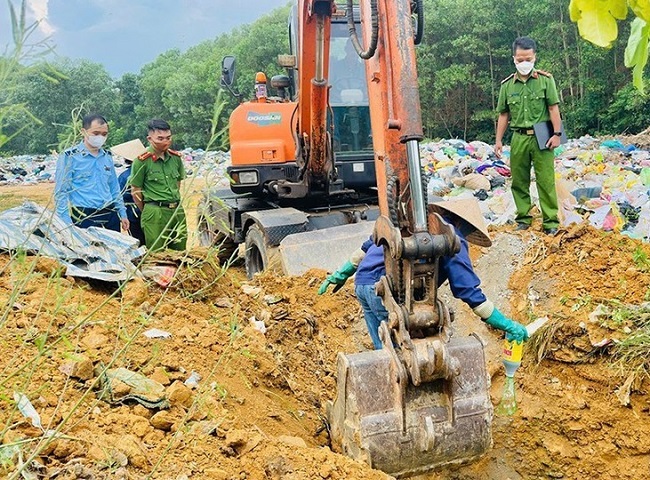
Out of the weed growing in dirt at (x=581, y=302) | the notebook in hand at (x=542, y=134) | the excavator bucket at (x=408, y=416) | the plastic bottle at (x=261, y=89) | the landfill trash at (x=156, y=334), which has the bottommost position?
the weed growing in dirt at (x=581, y=302)

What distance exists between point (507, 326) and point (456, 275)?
374 millimetres

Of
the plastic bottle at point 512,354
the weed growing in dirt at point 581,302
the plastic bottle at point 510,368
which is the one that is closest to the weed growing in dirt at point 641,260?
the weed growing in dirt at point 581,302

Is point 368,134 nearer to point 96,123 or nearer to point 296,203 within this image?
point 296,203

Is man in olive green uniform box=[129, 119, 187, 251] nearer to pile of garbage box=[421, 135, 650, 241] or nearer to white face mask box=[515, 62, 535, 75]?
pile of garbage box=[421, 135, 650, 241]

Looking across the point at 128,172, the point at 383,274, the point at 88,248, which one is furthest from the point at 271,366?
the point at 128,172

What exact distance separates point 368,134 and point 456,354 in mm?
3892

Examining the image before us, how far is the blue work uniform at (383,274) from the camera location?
2.82 m

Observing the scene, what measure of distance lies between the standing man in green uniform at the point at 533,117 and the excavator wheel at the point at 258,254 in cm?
251

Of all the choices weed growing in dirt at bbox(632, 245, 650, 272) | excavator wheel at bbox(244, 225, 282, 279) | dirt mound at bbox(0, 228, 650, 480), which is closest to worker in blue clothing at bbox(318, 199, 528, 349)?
dirt mound at bbox(0, 228, 650, 480)

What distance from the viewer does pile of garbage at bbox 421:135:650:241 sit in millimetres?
6449

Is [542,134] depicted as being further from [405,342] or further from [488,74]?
[488,74]

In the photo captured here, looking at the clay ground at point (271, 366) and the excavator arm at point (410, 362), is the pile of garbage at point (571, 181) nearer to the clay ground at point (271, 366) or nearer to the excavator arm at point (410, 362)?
the clay ground at point (271, 366)

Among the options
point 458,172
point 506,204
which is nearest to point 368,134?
point 506,204

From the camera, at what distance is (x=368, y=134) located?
6.25 metres
